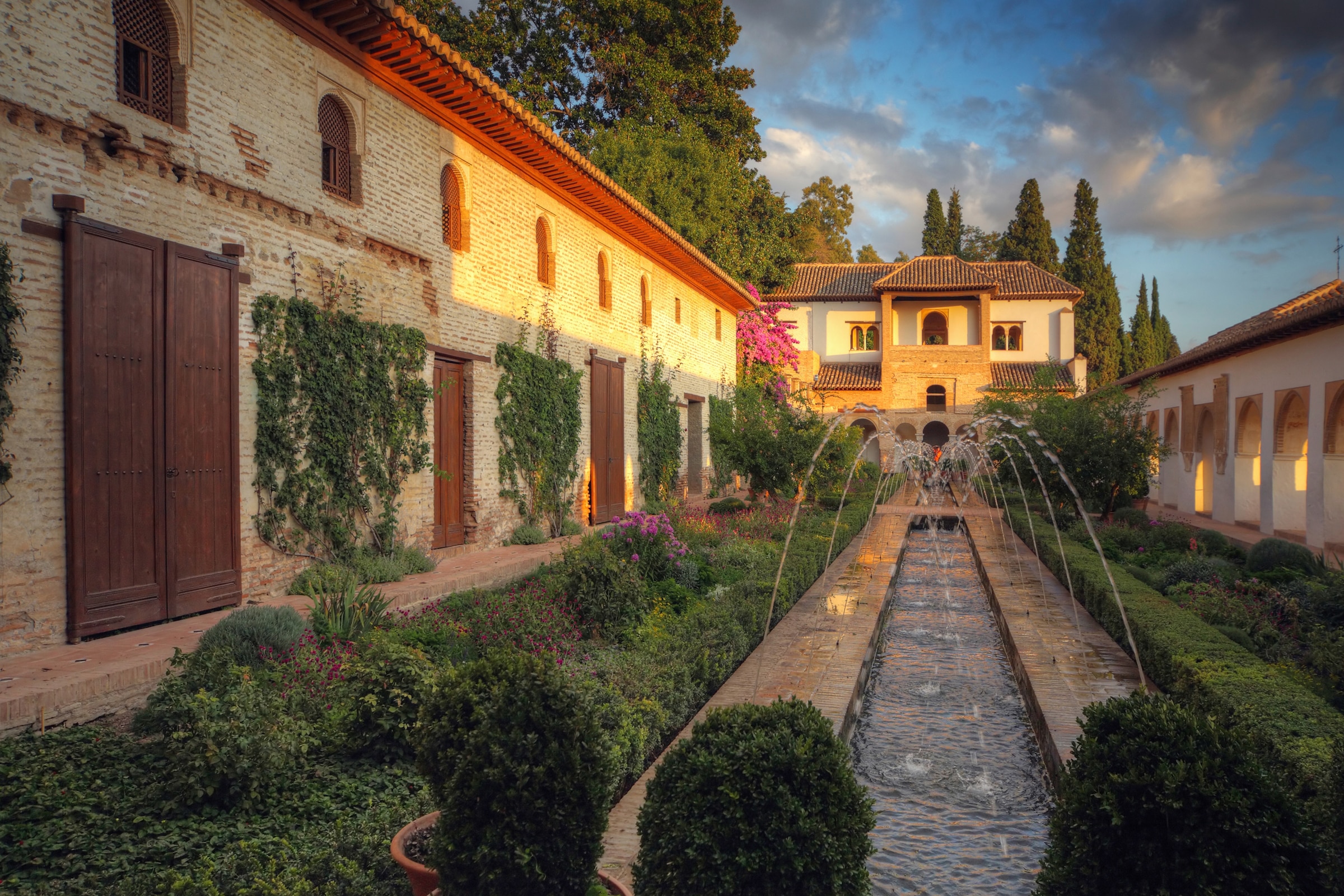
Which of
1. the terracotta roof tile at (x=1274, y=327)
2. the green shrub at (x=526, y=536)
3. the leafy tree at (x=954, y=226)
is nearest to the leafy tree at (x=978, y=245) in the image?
the leafy tree at (x=954, y=226)

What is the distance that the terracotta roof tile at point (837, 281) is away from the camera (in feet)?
136

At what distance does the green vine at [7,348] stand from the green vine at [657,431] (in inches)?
487

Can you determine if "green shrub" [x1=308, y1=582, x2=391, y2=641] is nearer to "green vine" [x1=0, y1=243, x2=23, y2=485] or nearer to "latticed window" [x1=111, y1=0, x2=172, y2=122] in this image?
"green vine" [x1=0, y1=243, x2=23, y2=485]

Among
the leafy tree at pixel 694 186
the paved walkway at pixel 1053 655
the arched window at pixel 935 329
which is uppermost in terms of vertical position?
the leafy tree at pixel 694 186

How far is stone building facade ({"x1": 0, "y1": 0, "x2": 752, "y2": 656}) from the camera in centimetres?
566

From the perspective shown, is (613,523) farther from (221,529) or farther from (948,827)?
(948,827)

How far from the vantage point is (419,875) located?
9.86 ft

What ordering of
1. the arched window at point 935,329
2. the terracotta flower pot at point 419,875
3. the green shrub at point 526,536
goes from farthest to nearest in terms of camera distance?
the arched window at point 935,329 → the green shrub at point 526,536 → the terracotta flower pot at point 419,875

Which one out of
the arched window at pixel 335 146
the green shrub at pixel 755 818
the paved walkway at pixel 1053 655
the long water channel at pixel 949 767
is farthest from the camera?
the arched window at pixel 335 146

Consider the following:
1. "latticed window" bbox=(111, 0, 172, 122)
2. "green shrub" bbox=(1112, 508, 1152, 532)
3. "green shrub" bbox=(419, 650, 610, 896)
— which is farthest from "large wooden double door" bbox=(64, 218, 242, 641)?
"green shrub" bbox=(1112, 508, 1152, 532)

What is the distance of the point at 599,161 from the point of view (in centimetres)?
2328

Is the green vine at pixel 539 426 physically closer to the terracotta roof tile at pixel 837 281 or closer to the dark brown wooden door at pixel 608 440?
the dark brown wooden door at pixel 608 440

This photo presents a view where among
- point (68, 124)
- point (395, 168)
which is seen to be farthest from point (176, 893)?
point (395, 168)

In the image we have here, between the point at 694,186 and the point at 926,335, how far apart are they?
67.8ft
